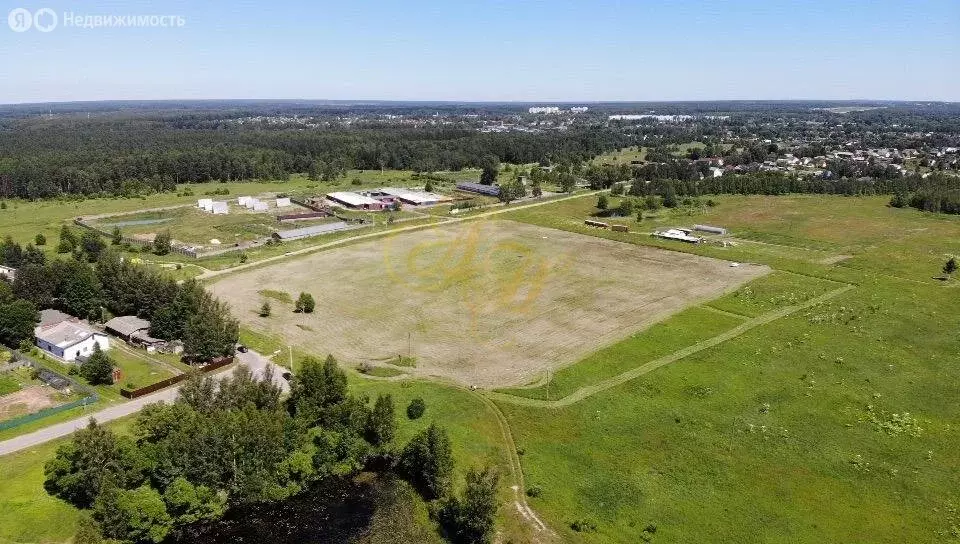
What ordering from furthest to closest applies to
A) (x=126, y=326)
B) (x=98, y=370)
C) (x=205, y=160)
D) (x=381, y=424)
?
1. (x=205, y=160)
2. (x=126, y=326)
3. (x=98, y=370)
4. (x=381, y=424)

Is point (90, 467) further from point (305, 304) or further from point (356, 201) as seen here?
point (356, 201)

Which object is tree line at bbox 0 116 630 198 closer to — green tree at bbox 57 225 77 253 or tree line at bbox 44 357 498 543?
green tree at bbox 57 225 77 253

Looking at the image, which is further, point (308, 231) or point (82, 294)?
point (308, 231)

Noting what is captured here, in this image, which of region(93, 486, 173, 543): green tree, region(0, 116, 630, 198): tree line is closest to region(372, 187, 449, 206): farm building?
region(0, 116, 630, 198): tree line

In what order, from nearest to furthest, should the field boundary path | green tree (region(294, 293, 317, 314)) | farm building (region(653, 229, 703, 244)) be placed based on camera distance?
1. the field boundary path
2. green tree (region(294, 293, 317, 314))
3. farm building (region(653, 229, 703, 244))

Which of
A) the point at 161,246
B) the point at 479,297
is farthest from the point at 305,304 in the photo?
the point at 161,246

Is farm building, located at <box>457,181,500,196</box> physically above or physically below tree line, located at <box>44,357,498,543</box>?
above
